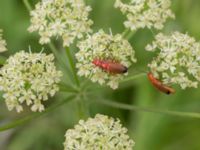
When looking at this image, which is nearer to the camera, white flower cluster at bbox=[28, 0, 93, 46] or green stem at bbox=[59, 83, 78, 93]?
white flower cluster at bbox=[28, 0, 93, 46]

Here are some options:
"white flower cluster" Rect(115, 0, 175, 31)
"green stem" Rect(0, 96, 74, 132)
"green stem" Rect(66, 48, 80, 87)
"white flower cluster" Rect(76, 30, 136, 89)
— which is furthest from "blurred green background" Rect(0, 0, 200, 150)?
"green stem" Rect(0, 96, 74, 132)

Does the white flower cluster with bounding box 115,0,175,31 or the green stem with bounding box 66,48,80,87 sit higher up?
the white flower cluster with bounding box 115,0,175,31

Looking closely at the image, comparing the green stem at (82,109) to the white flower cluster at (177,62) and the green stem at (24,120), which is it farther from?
the white flower cluster at (177,62)

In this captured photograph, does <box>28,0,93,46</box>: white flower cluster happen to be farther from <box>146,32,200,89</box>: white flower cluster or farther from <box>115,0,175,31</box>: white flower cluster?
<box>146,32,200,89</box>: white flower cluster

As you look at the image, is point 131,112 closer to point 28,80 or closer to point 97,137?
point 97,137

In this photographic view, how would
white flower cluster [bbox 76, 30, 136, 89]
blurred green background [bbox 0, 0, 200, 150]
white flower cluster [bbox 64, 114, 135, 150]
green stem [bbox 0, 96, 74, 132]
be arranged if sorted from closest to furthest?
1. white flower cluster [bbox 64, 114, 135, 150]
2. green stem [bbox 0, 96, 74, 132]
3. white flower cluster [bbox 76, 30, 136, 89]
4. blurred green background [bbox 0, 0, 200, 150]

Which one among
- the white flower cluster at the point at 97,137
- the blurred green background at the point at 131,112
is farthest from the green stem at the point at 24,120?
the blurred green background at the point at 131,112

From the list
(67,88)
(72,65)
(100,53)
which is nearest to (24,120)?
(67,88)
